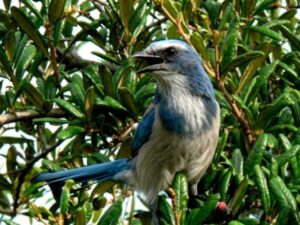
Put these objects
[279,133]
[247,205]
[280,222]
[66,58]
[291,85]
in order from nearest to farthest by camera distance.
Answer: [280,222] < [247,205] < [279,133] < [291,85] < [66,58]

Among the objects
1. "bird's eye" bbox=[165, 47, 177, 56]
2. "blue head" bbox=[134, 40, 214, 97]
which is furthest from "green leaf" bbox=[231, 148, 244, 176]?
"bird's eye" bbox=[165, 47, 177, 56]

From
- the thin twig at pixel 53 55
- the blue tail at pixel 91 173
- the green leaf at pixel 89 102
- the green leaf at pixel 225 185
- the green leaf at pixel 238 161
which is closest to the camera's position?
the green leaf at pixel 225 185

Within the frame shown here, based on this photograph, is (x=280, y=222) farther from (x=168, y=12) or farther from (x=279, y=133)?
(x=168, y=12)

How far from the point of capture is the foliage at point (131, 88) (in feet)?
16.2

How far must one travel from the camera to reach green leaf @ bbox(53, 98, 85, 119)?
533 centimetres

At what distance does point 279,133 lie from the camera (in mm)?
5164

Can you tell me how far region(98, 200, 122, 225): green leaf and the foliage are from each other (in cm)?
34

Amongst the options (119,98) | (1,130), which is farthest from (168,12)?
(1,130)

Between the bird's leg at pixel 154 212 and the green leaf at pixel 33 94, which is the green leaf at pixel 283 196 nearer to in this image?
the bird's leg at pixel 154 212

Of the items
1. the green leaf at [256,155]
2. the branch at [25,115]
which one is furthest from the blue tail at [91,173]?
the green leaf at [256,155]

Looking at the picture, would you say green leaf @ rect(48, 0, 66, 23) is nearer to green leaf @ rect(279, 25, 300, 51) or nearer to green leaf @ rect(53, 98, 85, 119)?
green leaf @ rect(53, 98, 85, 119)

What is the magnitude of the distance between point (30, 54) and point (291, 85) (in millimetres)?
1626

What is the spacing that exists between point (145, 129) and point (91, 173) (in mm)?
614

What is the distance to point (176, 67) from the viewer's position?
575 centimetres
